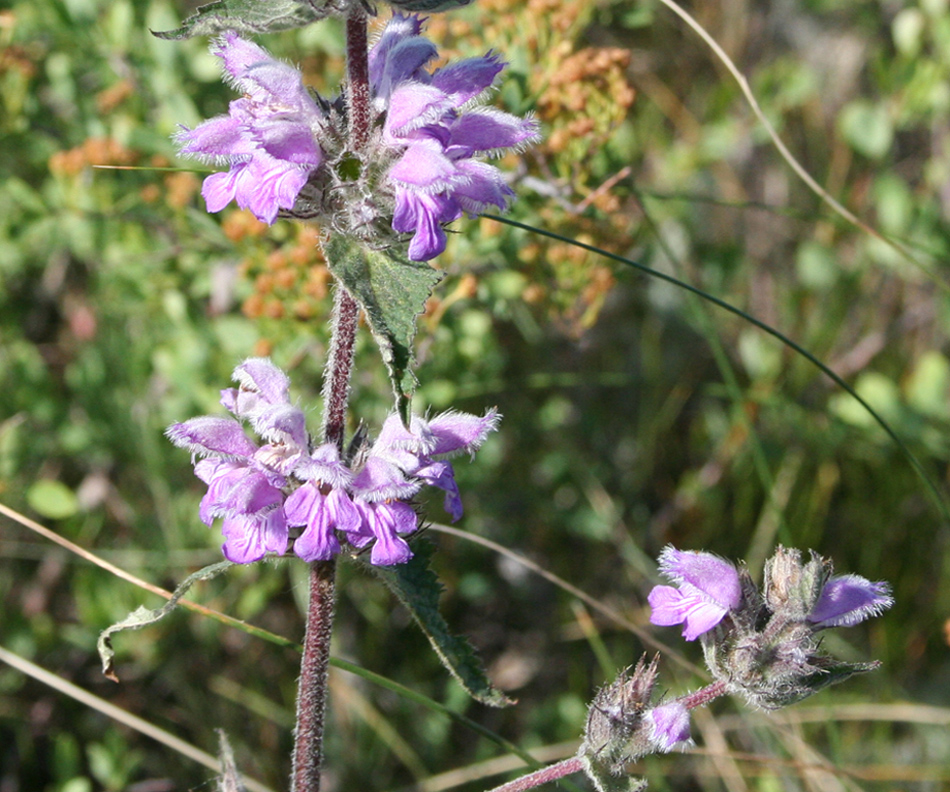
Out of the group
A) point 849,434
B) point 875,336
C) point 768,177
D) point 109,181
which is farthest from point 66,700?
point 768,177

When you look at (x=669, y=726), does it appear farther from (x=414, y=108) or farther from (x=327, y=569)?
(x=414, y=108)

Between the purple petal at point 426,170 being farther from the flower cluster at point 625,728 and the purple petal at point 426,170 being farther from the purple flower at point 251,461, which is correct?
the flower cluster at point 625,728

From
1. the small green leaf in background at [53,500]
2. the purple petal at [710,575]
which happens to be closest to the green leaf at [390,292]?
the purple petal at [710,575]

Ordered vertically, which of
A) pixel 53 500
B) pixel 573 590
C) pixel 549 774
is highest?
pixel 549 774

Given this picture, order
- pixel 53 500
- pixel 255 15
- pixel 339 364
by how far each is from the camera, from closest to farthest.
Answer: pixel 255 15 < pixel 339 364 < pixel 53 500

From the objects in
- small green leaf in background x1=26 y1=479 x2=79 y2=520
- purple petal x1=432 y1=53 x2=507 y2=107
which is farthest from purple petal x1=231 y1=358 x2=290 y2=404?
small green leaf in background x1=26 y1=479 x2=79 y2=520

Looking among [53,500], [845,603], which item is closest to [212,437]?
[845,603]
